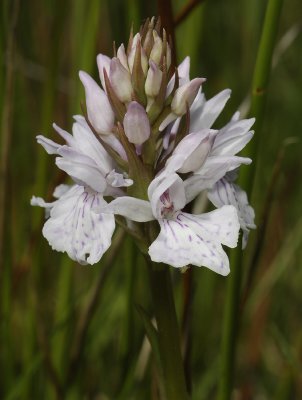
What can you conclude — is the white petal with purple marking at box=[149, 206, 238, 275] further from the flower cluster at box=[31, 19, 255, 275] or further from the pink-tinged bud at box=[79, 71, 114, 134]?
the pink-tinged bud at box=[79, 71, 114, 134]

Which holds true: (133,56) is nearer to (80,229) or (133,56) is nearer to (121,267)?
(80,229)

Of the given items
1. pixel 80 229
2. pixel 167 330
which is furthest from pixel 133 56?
pixel 167 330

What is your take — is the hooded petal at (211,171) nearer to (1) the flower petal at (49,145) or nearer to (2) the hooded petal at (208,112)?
(2) the hooded petal at (208,112)

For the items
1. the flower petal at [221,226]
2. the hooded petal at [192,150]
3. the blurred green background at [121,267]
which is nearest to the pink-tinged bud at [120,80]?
→ the hooded petal at [192,150]

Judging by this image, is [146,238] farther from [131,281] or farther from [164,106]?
[131,281]

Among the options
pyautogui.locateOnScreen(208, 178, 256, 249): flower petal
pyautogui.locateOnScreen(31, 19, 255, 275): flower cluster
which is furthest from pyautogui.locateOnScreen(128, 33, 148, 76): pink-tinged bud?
pyautogui.locateOnScreen(208, 178, 256, 249): flower petal

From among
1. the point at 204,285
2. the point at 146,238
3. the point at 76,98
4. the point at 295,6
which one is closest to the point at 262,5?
the point at 76,98
